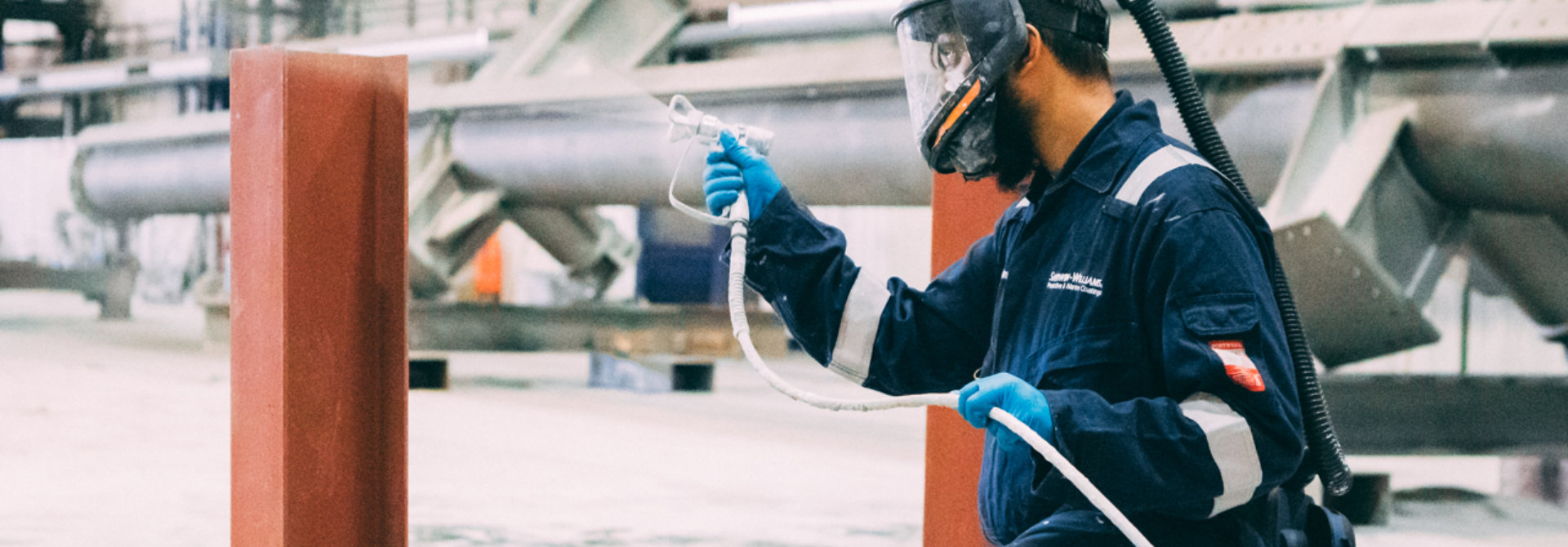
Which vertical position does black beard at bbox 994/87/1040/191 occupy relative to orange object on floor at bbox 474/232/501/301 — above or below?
above

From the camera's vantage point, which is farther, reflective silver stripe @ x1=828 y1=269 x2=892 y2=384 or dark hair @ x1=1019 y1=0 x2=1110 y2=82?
reflective silver stripe @ x1=828 y1=269 x2=892 y2=384

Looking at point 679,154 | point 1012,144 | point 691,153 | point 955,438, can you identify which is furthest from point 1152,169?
point 679,154

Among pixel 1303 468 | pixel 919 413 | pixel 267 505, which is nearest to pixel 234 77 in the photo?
pixel 267 505

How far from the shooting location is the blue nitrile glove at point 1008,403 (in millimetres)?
1225

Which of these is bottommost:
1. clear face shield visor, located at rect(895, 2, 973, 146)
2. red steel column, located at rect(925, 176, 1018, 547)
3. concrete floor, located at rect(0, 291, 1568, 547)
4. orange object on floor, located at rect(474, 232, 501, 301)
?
concrete floor, located at rect(0, 291, 1568, 547)

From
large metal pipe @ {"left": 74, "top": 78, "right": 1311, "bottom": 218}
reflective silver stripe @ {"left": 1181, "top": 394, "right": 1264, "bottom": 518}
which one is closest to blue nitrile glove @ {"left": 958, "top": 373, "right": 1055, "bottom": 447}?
reflective silver stripe @ {"left": 1181, "top": 394, "right": 1264, "bottom": 518}

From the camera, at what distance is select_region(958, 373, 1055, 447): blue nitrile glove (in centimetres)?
122

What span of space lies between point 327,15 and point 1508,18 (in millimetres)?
12102

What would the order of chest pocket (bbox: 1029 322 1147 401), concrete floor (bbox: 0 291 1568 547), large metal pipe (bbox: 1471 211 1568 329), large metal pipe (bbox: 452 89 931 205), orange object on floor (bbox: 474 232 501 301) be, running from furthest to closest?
orange object on floor (bbox: 474 232 501 301)
large metal pipe (bbox: 452 89 931 205)
large metal pipe (bbox: 1471 211 1568 329)
concrete floor (bbox: 0 291 1568 547)
chest pocket (bbox: 1029 322 1147 401)

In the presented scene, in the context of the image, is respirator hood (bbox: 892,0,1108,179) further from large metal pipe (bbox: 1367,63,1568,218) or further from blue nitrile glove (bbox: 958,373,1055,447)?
large metal pipe (bbox: 1367,63,1568,218)

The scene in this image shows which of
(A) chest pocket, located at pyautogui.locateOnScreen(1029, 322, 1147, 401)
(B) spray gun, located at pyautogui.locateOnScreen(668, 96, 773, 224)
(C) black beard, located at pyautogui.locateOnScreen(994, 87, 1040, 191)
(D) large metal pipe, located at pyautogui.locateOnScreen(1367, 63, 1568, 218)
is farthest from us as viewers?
(D) large metal pipe, located at pyautogui.locateOnScreen(1367, 63, 1568, 218)

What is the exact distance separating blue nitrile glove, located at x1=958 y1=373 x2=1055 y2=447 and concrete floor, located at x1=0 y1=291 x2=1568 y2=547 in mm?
2628

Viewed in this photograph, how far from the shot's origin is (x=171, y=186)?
31.0 ft

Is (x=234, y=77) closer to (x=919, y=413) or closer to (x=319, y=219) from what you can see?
(x=319, y=219)
